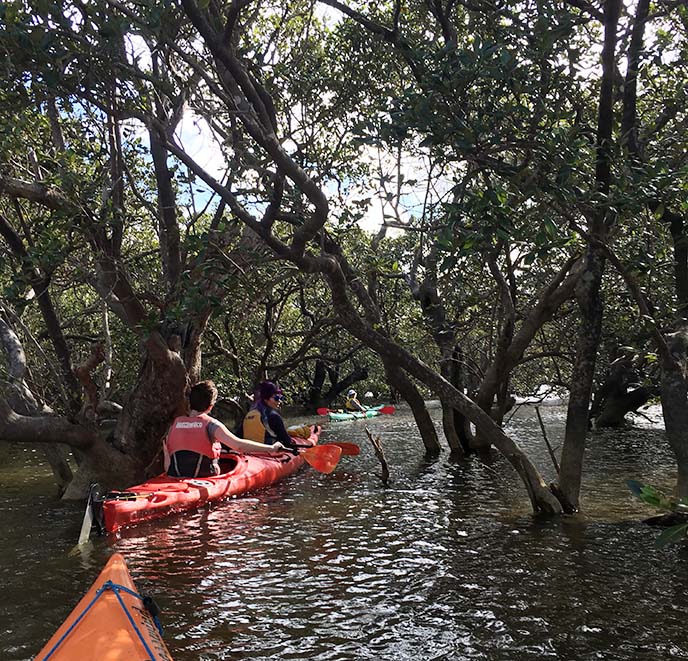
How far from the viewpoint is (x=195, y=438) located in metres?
9.15

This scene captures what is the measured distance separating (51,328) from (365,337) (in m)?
5.35

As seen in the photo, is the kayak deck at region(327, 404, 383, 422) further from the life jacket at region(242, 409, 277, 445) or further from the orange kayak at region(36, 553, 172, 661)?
the orange kayak at region(36, 553, 172, 661)

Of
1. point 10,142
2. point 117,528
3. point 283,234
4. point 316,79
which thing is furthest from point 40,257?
point 283,234

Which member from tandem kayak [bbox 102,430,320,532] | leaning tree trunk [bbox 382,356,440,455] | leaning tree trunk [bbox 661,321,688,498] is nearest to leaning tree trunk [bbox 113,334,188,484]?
tandem kayak [bbox 102,430,320,532]

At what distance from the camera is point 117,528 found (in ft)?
25.2

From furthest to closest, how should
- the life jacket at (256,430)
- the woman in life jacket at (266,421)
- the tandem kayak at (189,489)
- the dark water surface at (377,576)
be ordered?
the life jacket at (256,430)
the woman in life jacket at (266,421)
the tandem kayak at (189,489)
the dark water surface at (377,576)

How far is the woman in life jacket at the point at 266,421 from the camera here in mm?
12188

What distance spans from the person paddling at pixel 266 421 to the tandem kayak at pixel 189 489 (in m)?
0.40

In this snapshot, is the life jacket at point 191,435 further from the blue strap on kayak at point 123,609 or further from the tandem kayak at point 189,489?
the blue strap on kayak at point 123,609

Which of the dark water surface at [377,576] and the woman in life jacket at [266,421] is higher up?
the woman in life jacket at [266,421]

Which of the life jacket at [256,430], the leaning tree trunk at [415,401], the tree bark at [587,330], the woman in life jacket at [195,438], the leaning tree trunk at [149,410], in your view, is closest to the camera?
the tree bark at [587,330]

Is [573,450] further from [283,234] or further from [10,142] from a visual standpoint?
[283,234]

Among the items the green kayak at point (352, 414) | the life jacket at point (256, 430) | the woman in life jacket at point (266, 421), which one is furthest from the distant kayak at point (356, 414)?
the life jacket at point (256, 430)

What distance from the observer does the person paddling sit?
1219cm
